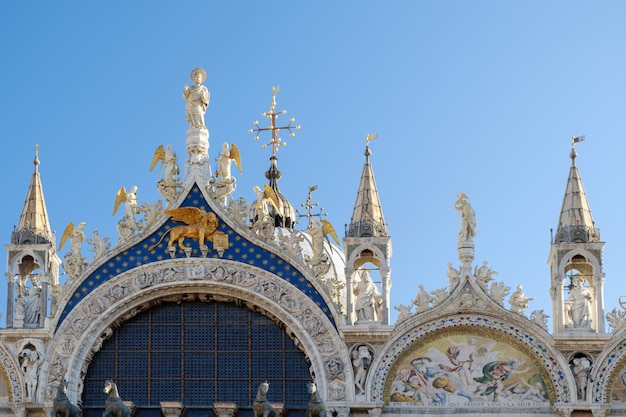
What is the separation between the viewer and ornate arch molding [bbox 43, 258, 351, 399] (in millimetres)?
34875

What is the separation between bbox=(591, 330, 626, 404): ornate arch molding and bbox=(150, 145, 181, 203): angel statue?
25.8 ft

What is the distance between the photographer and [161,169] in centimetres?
3628

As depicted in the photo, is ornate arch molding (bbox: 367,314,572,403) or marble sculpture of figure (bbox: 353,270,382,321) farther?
marble sculpture of figure (bbox: 353,270,382,321)

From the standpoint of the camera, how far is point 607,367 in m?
34.3

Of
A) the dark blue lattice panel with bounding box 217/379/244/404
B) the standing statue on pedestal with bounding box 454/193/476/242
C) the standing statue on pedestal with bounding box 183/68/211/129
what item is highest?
the standing statue on pedestal with bounding box 183/68/211/129

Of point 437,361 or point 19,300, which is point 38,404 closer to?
point 19,300

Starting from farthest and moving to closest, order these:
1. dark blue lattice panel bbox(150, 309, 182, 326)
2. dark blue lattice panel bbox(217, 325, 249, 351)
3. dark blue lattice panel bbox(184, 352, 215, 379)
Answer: dark blue lattice panel bbox(150, 309, 182, 326) < dark blue lattice panel bbox(217, 325, 249, 351) < dark blue lattice panel bbox(184, 352, 215, 379)

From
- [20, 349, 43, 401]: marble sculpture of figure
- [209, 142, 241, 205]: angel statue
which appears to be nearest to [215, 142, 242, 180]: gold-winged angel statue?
[209, 142, 241, 205]: angel statue

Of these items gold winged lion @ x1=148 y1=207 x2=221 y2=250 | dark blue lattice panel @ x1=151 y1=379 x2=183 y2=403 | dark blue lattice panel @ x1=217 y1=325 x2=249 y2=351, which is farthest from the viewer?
gold winged lion @ x1=148 y1=207 x2=221 y2=250

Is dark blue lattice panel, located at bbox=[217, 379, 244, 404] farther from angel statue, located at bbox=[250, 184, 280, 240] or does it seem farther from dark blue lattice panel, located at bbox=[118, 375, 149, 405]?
angel statue, located at bbox=[250, 184, 280, 240]

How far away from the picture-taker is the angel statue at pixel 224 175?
35812 millimetres

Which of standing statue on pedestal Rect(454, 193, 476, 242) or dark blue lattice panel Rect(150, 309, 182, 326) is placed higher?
standing statue on pedestal Rect(454, 193, 476, 242)


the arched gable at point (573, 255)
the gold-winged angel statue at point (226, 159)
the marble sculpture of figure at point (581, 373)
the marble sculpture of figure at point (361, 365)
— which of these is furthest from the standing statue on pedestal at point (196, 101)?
the marble sculpture of figure at point (581, 373)

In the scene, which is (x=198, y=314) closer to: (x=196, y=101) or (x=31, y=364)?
(x=31, y=364)
